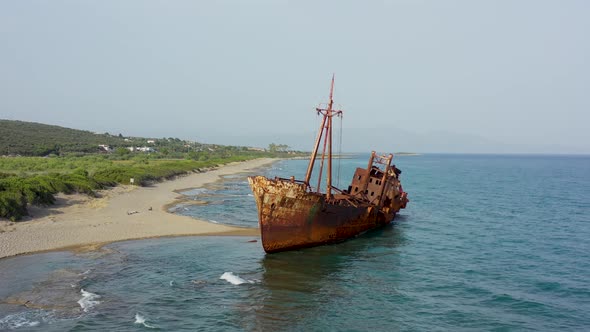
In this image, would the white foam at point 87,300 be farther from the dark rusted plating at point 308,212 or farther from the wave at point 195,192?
the wave at point 195,192

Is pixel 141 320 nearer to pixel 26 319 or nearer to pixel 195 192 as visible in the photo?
pixel 26 319

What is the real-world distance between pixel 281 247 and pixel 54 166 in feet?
169

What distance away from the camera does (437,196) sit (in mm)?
57781

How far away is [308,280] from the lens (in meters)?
19.7

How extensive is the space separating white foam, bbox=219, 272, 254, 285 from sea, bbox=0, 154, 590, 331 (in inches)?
1.8

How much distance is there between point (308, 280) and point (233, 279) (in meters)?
3.38

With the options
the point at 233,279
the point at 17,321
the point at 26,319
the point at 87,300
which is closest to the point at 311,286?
the point at 233,279

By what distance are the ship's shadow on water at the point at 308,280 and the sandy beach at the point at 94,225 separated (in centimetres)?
651

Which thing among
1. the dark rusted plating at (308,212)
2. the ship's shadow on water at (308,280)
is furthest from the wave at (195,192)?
the ship's shadow on water at (308,280)

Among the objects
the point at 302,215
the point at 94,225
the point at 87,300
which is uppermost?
the point at 302,215

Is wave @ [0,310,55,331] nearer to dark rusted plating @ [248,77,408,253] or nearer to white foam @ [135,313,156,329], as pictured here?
white foam @ [135,313,156,329]

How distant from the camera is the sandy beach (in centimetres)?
2361

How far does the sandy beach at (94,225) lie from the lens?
930 inches

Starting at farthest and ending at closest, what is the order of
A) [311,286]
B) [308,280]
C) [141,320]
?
1. [308,280]
2. [311,286]
3. [141,320]
